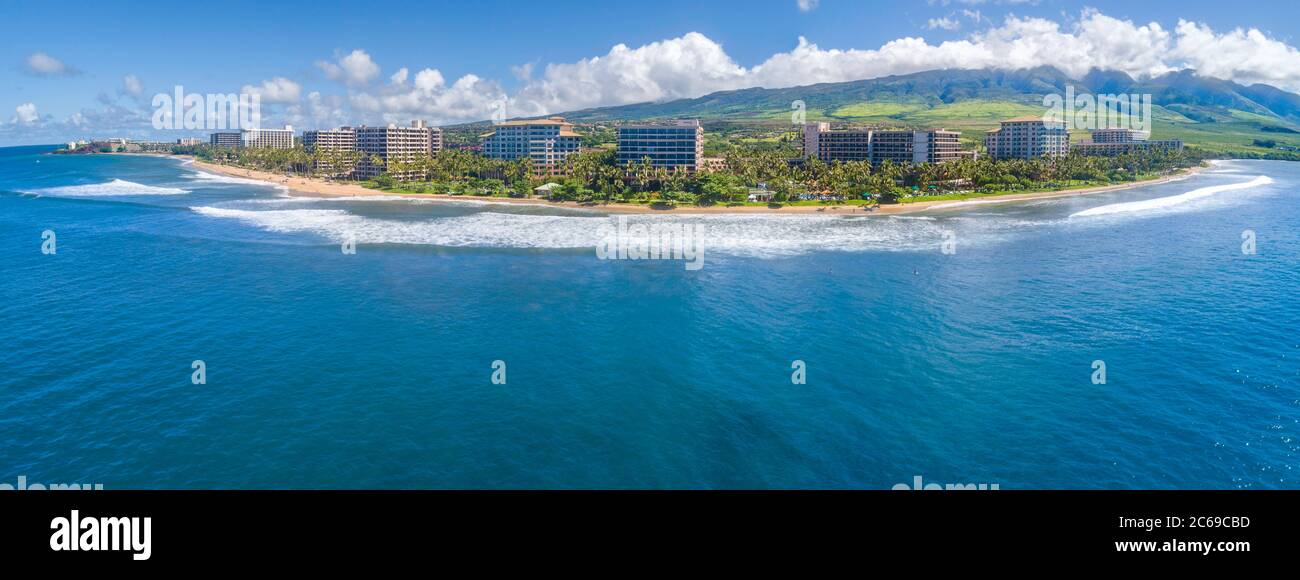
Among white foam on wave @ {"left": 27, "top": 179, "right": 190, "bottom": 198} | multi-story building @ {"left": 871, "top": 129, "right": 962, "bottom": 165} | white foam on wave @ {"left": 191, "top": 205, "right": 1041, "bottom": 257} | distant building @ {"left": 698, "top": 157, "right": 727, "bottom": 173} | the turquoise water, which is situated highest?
multi-story building @ {"left": 871, "top": 129, "right": 962, "bottom": 165}

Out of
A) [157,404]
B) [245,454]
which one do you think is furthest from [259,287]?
[245,454]

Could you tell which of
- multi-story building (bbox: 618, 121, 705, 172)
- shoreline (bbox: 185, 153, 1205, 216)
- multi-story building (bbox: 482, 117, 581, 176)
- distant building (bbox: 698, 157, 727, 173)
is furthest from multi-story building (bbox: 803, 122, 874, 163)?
multi-story building (bbox: 482, 117, 581, 176)

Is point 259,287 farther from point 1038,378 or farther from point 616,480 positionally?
point 1038,378

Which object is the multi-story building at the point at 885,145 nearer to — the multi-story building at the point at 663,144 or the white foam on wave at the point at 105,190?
the multi-story building at the point at 663,144

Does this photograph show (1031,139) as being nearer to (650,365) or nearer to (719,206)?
(719,206)

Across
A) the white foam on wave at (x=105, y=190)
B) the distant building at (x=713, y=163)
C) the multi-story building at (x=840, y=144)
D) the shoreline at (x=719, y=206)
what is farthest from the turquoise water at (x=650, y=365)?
the multi-story building at (x=840, y=144)

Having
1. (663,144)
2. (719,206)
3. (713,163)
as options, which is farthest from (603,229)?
(713,163)

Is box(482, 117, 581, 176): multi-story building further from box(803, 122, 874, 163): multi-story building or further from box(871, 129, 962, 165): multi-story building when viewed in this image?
box(871, 129, 962, 165): multi-story building
